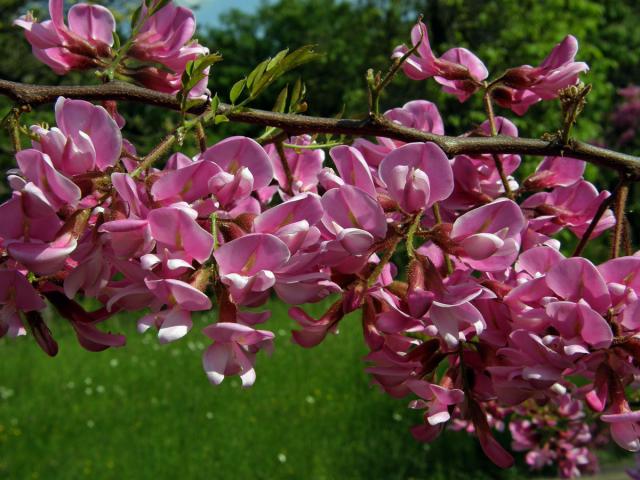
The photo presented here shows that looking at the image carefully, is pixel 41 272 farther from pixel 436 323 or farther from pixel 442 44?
pixel 442 44

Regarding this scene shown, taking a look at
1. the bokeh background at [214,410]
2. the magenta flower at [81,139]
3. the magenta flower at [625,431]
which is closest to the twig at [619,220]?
the magenta flower at [625,431]

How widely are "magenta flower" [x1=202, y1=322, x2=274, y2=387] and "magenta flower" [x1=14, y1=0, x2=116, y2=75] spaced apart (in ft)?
1.00

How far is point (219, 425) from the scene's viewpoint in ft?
14.2

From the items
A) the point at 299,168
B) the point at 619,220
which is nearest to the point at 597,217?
the point at 619,220

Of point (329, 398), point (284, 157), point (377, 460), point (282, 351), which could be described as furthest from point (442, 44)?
point (284, 157)

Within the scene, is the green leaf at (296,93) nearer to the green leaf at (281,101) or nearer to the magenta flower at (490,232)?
the green leaf at (281,101)

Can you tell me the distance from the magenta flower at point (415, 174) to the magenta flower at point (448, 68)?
0.75ft

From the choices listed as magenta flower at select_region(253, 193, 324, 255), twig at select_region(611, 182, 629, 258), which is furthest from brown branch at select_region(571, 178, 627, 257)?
magenta flower at select_region(253, 193, 324, 255)

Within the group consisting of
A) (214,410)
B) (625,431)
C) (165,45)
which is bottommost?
(214,410)

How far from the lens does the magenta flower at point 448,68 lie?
2.47 ft

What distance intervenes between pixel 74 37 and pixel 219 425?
12.7ft

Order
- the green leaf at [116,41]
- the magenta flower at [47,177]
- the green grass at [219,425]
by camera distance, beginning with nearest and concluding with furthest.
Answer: the magenta flower at [47,177]
the green leaf at [116,41]
the green grass at [219,425]

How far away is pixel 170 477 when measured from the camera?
378cm

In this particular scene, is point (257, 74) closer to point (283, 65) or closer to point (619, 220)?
point (283, 65)
